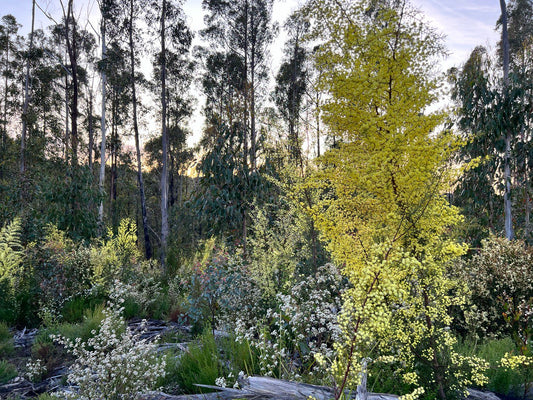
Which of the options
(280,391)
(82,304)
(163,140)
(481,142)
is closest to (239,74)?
(163,140)

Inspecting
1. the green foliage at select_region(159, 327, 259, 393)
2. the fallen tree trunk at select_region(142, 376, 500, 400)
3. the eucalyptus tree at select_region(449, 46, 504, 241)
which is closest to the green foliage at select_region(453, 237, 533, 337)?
the fallen tree trunk at select_region(142, 376, 500, 400)

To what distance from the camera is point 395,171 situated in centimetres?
200

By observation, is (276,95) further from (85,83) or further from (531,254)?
(531,254)

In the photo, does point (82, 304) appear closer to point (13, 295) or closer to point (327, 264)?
point (13, 295)

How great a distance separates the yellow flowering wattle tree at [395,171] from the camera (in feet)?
6.39

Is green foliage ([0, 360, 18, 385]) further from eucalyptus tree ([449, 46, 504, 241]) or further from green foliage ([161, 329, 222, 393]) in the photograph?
eucalyptus tree ([449, 46, 504, 241])

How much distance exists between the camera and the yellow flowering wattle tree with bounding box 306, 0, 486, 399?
1.95 m

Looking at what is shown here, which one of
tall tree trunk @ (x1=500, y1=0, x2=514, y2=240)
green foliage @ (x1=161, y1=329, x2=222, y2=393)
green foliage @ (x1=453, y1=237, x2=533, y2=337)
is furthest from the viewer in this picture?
tall tree trunk @ (x1=500, y1=0, x2=514, y2=240)

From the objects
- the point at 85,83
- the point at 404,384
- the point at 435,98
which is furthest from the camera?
the point at 85,83

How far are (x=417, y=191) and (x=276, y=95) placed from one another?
20134 mm

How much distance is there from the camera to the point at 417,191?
2008 millimetres

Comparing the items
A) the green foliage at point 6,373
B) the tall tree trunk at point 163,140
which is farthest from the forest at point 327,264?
the tall tree trunk at point 163,140

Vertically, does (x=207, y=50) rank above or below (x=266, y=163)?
above

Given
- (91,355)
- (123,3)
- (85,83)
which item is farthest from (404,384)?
(85,83)
